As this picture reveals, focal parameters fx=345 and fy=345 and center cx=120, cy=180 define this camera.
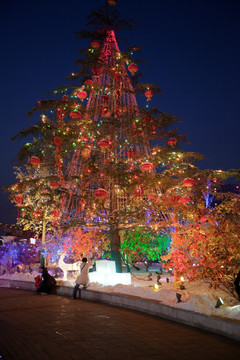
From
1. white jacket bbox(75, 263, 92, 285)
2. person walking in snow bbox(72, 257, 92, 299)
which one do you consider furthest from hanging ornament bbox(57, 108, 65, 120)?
white jacket bbox(75, 263, 92, 285)

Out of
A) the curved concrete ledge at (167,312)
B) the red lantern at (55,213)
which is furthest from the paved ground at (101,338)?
the red lantern at (55,213)

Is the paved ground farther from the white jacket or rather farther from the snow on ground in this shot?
the white jacket

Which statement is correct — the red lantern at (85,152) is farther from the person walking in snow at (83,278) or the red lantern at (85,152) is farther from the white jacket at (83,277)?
the white jacket at (83,277)

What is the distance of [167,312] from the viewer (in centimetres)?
771

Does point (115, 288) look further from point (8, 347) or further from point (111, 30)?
point (111, 30)

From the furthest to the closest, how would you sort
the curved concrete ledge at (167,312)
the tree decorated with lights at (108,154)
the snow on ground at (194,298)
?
the tree decorated with lights at (108,154) → the snow on ground at (194,298) → the curved concrete ledge at (167,312)

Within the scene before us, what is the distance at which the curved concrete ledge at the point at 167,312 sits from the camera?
235 inches

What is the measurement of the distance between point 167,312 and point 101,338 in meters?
2.35

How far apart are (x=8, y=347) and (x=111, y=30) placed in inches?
572

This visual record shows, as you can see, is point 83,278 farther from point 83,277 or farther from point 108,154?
point 108,154

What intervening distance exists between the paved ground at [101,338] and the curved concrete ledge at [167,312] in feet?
0.58

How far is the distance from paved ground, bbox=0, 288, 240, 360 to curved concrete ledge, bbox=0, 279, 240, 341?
0.18 meters

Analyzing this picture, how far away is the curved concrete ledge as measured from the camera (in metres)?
5.98

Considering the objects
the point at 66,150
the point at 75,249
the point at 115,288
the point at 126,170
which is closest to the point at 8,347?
the point at 115,288
